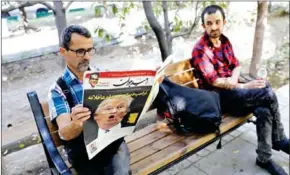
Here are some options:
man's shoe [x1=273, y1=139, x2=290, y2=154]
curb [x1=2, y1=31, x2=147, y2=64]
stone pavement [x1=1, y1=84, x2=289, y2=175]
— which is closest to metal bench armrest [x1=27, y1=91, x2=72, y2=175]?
stone pavement [x1=1, y1=84, x2=289, y2=175]

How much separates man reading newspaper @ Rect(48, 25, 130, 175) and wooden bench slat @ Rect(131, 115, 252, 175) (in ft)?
0.54

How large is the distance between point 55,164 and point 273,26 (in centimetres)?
746

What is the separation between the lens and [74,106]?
6.16ft

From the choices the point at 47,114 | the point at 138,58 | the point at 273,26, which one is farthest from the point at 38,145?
the point at 273,26

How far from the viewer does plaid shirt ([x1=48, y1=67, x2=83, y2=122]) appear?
1.84m

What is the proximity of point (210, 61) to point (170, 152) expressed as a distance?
95 centimetres

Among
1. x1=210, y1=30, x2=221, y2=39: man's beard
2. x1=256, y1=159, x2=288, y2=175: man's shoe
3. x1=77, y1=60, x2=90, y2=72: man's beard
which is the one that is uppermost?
x1=210, y1=30, x2=221, y2=39: man's beard

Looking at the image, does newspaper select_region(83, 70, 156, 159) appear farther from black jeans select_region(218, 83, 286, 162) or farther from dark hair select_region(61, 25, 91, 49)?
black jeans select_region(218, 83, 286, 162)

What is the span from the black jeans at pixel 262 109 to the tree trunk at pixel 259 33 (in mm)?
1396

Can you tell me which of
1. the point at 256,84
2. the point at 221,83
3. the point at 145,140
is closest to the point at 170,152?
the point at 145,140

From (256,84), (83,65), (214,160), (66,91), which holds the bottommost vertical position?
(214,160)

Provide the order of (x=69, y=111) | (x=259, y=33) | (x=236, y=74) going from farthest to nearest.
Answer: (x=259, y=33)
(x=236, y=74)
(x=69, y=111)

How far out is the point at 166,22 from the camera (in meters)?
3.50

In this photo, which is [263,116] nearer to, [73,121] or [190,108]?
[190,108]
